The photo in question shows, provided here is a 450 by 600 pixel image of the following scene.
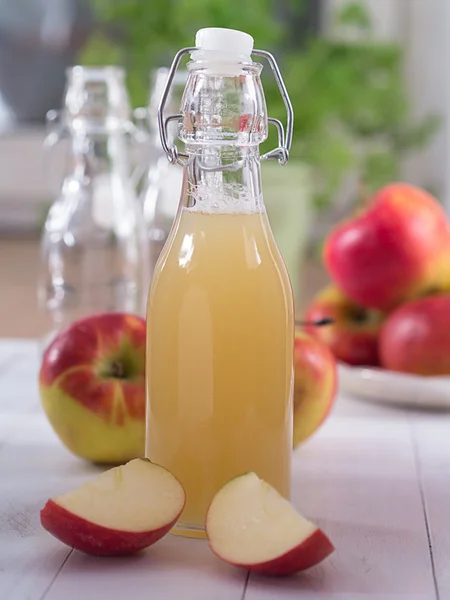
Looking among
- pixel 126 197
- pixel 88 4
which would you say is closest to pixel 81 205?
pixel 126 197

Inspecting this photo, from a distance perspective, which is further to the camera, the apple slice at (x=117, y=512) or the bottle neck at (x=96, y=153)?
the bottle neck at (x=96, y=153)

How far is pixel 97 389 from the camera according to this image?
728 millimetres

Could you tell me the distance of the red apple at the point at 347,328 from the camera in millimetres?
1046

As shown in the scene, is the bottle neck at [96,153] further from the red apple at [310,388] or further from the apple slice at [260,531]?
the apple slice at [260,531]

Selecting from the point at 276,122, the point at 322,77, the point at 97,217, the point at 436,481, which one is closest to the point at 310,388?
the point at 436,481

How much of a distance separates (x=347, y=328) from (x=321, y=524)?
0.44 metres

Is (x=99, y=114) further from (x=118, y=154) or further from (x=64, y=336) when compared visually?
(x=64, y=336)

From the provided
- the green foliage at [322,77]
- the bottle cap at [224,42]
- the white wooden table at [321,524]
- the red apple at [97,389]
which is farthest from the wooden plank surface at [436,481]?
the green foliage at [322,77]

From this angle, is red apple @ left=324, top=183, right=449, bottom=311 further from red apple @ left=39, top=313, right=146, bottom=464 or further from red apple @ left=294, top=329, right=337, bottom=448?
red apple @ left=39, top=313, right=146, bottom=464

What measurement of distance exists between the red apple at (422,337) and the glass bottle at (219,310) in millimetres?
373

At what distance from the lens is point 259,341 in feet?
1.98

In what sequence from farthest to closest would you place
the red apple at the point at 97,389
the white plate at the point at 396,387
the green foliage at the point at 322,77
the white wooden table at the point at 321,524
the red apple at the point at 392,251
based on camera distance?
the green foliage at the point at 322,77
the red apple at the point at 392,251
the white plate at the point at 396,387
the red apple at the point at 97,389
the white wooden table at the point at 321,524

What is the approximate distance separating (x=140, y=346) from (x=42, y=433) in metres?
0.15

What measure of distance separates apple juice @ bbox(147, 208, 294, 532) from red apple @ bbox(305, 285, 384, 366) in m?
0.43
